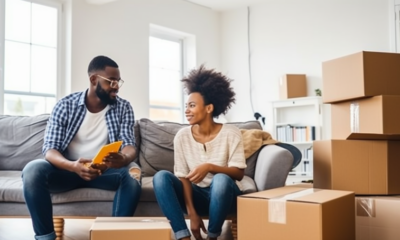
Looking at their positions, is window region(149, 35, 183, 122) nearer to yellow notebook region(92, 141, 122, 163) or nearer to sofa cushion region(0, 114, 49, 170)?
sofa cushion region(0, 114, 49, 170)

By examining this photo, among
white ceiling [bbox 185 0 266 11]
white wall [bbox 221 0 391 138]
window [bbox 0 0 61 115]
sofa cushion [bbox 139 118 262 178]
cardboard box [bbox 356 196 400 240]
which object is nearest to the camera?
cardboard box [bbox 356 196 400 240]

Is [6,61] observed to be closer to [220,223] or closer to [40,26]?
[40,26]

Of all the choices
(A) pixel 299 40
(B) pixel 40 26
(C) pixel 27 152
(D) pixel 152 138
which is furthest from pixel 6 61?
(A) pixel 299 40

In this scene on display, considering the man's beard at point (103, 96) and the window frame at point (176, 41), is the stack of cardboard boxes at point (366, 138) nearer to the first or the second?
the man's beard at point (103, 96)

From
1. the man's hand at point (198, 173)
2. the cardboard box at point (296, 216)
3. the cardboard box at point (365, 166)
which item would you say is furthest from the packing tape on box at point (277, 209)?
the cardboard box at point (365, 166)

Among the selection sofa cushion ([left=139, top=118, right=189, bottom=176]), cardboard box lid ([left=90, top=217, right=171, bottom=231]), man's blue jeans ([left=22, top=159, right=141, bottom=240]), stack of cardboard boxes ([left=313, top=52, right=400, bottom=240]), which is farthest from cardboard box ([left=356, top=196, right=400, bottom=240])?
sofa cushion ([left=139, top=118, right=189, bottom=176])

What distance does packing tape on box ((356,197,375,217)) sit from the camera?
1.89 meters

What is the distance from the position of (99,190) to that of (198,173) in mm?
528

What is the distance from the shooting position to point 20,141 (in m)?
2.73

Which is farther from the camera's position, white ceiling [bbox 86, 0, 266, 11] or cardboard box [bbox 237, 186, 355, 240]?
white ceiling [bbox 86, 0, 266, 11]

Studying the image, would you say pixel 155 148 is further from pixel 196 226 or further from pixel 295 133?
pixel 295 133

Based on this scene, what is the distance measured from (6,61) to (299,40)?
3.43 meters

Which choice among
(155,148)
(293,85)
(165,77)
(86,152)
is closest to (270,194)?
(86,152)

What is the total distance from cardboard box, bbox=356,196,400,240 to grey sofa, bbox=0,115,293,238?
15.6 inches
